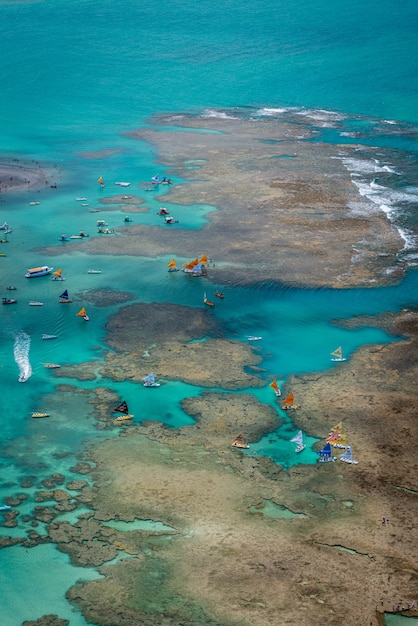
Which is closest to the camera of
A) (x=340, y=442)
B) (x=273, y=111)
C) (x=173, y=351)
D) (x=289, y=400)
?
(x=340, y=442)

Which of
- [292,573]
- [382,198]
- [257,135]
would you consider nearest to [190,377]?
[292,573]

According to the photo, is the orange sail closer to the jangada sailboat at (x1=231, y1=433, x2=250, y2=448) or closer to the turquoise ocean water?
the turquoise ocean water

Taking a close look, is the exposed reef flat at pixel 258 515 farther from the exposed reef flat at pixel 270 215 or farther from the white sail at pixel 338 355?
the exposed reef flat at pixel 270 215

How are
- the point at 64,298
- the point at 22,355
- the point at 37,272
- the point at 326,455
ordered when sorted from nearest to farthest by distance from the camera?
the point at 326,455 → the point at 22,355 → the point at 64,298 → the point at 37,272

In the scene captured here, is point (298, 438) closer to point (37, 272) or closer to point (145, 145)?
point (37, 272)

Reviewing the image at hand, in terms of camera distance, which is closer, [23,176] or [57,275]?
[57,275]

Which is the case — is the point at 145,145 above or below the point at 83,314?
above

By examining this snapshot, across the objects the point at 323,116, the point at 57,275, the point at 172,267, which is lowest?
the point at 57,275

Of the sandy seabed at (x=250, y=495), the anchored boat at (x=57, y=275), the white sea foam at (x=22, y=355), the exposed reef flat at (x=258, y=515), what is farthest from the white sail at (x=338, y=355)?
the anchored boat at (x=57, y=275)

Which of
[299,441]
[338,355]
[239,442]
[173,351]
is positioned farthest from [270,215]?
[239,442]
